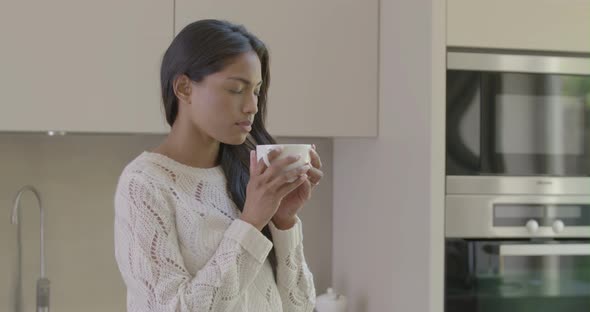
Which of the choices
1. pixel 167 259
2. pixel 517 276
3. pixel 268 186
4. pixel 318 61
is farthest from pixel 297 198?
pixel 318 61

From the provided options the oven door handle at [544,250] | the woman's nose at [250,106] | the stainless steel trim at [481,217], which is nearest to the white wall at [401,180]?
the stainless steel trim at [481,217]

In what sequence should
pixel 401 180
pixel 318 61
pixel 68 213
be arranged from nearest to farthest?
pixel 401 180, pixel 318 61, pixel 68 213

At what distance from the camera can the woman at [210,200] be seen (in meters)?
1.20

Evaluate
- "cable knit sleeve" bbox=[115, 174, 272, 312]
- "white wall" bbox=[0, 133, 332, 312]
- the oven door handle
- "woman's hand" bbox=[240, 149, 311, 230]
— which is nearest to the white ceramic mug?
"woman's hand" bbox=[240, 149, 311, 230]

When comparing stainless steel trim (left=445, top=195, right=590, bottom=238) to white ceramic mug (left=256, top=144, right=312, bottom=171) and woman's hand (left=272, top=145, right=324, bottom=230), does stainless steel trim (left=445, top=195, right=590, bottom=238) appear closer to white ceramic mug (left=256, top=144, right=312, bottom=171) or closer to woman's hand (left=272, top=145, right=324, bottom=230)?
woman's hand (left=272, top=145, right=324, bottom=230)

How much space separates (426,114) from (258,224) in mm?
824

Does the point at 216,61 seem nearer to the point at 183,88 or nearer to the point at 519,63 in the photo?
the point at 183,88

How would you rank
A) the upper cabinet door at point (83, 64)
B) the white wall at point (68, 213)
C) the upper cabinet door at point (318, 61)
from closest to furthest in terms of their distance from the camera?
the upper cabinet door at point (83, 64)
the upper cabinet door at point (318, 61)
the white wall at point (68, 213)

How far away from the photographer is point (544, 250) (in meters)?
1.98

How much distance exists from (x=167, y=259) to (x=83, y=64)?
3.57 feet

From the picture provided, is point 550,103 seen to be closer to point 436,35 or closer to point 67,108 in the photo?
point 436,35

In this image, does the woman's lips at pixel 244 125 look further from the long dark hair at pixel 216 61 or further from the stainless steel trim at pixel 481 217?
the stainless steel trim at pixel 481 217

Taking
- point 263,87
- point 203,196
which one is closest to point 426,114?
point 263,87

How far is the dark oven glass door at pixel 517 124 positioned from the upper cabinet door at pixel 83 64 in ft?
2.58
